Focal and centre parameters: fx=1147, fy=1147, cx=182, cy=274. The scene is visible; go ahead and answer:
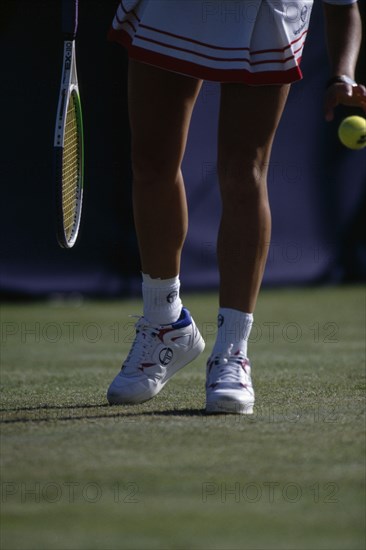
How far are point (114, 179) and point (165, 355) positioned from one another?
4057 mm

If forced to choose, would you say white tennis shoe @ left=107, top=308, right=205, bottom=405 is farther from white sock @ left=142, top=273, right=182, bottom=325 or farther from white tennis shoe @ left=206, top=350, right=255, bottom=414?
white tennis shoe @ left=206, top=350, right=255, bottom=414

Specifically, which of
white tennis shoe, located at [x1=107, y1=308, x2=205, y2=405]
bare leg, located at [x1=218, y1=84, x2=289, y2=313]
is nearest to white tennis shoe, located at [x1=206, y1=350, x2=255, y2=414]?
bare leg, located at [x1=218, y1=84, x2=289, y2=313]

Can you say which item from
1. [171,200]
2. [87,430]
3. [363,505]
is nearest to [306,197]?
[171,200]

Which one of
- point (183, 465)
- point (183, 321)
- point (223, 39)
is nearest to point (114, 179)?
point (183, 321)

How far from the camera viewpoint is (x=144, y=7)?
2.97m

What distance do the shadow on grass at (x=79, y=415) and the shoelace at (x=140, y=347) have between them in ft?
0.39

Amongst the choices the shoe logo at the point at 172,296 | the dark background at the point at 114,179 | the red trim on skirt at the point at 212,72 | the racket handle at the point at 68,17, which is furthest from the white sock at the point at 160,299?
the dark background at the point at 114,179

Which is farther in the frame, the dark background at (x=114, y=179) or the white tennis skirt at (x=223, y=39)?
the dark background at (x=114, y=179)

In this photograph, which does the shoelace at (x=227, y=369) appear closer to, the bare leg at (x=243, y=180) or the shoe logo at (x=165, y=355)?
the bare leg at (x=243, y=180)

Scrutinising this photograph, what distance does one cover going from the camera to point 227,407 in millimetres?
2746

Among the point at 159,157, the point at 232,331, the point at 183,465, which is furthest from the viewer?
the point at 159,157

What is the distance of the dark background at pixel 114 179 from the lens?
22.2 feet

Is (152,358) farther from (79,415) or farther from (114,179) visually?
(114,179)

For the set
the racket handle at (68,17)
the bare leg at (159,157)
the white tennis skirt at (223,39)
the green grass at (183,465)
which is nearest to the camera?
the green grass at (183,465)
